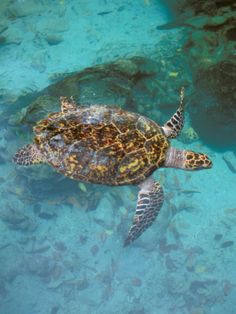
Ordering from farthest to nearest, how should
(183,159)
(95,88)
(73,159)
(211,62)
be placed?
(211,62) → (95,88) → (183,159) → (73,159)

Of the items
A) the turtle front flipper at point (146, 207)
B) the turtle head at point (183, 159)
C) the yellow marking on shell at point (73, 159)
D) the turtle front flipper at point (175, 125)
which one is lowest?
the turtle front flipper at point (146, 207)

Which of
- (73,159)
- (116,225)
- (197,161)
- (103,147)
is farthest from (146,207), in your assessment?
(116,225)

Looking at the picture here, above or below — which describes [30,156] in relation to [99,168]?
below

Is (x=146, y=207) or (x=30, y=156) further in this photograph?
(x=146, y=207)

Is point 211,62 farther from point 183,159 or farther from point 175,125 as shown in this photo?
point 183,159

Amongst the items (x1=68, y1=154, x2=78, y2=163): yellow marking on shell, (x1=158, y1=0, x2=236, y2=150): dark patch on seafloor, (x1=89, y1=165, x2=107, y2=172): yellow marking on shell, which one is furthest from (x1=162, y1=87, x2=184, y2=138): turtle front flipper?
(x1=158, y1=0, x2=236, y2=150): dark patch on seafloor

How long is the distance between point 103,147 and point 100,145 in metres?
0.05

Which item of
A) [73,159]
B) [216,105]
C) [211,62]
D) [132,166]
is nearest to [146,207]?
[132,166]

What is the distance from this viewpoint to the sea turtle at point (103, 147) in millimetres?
4969

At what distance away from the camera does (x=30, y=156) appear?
18.7 ft

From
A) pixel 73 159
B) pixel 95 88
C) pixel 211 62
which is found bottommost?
pixel 211 62

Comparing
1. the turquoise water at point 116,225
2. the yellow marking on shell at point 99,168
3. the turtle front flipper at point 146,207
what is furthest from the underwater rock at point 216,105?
the yellow marking on shell at point 99,168

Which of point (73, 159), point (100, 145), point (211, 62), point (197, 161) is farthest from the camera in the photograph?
point (211, 62)

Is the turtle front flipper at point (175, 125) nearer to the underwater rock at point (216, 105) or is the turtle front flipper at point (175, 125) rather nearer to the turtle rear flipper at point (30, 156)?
the turtle rear flipper at point (30, 156)
